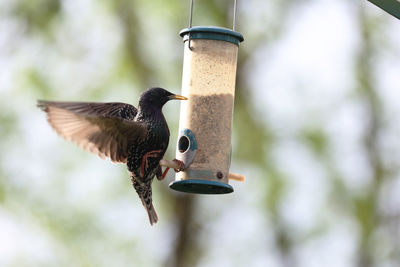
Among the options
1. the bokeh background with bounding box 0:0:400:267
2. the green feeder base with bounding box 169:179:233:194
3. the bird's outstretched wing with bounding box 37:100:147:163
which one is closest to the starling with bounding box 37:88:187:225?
the bird's outstretched wing with bounding box 37:100:147:163

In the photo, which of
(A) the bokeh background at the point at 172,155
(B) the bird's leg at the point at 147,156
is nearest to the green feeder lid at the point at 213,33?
(B) the bird's leg at the point at 147,156

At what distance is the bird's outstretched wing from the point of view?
22.6 feet

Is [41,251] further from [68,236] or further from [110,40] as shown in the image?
[110,40]

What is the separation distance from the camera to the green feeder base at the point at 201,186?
7.53 meters

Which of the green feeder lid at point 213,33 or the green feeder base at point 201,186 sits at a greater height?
the green feeder lid at point 213,33

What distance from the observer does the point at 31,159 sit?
1623 centimetres

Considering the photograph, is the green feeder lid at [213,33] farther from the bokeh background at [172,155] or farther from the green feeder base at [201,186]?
the bokeh background at [172,155]

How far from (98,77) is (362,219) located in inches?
181

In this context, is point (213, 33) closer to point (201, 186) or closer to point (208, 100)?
point (208, 100)

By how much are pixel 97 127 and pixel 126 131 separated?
0.96ft

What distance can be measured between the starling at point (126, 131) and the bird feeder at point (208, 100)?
0.26 meters

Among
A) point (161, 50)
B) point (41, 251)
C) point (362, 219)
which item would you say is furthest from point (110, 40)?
point (362, 219)

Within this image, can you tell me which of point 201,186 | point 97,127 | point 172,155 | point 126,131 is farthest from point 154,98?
point 172,155

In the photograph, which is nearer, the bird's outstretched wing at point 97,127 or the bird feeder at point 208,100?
the bird's outstretched wing at point 97,127
